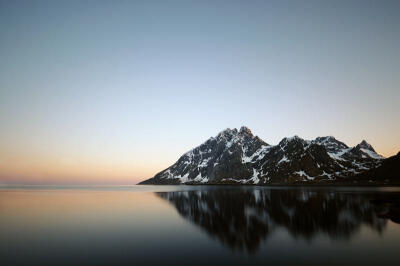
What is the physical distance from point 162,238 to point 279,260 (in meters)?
19.8

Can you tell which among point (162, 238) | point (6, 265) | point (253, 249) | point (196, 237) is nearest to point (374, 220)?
point (253, 249)

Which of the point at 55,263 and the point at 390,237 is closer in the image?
the point at 55,263

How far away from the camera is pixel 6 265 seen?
27.8 m

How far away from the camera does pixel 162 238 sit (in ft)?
139

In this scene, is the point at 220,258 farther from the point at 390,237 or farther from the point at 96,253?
the point at 390,237

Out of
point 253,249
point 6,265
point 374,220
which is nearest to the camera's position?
point 6,265

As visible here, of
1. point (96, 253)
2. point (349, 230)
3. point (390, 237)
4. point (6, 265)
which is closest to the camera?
point (6, 265)

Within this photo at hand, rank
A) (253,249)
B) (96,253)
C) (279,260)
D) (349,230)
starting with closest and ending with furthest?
(279,260) → (96,253) → (253,249) → (349,230)

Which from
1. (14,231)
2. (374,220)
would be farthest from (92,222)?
(374,220)

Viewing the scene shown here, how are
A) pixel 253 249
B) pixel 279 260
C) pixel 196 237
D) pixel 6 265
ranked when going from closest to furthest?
pixel 6 265, pixel 279 260, pixel 253 249, pixel 196 237

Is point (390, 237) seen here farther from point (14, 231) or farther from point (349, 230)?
point (14, 231)

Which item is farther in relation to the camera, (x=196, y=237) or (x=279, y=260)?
(x=196, y=237)

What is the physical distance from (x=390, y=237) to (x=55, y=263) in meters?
46.7

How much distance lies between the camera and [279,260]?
30.0 meters
